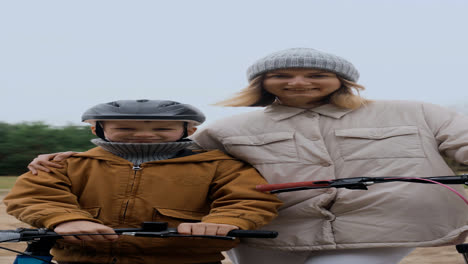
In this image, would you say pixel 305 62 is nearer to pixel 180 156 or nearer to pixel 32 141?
pixel 180 156

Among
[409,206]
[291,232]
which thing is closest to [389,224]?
[409,206]

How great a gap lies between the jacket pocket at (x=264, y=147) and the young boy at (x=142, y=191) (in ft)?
0.36

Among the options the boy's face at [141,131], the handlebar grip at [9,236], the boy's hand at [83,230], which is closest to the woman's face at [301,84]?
the boy's face at [141,131]

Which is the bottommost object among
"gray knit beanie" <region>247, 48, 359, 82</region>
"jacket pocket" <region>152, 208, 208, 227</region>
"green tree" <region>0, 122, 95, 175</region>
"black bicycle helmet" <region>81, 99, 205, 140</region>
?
"green tree" <region>0, 122, 95, 175</region>

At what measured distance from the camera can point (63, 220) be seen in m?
2.43

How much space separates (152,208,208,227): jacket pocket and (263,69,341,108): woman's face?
0.84 meters

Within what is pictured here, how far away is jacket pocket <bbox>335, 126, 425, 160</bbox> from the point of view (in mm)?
2934

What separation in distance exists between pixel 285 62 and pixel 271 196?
28.5 inches

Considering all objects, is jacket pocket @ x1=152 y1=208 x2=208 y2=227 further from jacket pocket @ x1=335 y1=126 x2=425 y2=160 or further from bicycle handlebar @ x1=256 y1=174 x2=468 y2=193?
jacket pocket @ x1=335 y1=126 x2=425 y2=160

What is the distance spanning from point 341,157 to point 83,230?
133cm

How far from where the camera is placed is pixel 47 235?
7.48 ft

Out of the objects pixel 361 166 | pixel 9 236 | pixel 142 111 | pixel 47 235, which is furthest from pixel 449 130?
pixel 9 236

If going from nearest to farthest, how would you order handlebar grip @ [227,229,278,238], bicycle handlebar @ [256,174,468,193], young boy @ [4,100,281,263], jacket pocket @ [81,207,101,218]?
handlebar grip @ [227,229,278,238] < bicycle handlebar @ [256,174,468,193] < young boy @ [4,100,281,263] < jacket pocket @ [81,207,101,218]

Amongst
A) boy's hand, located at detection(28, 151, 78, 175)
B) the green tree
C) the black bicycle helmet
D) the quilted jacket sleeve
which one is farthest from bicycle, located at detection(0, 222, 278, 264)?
the green tree
